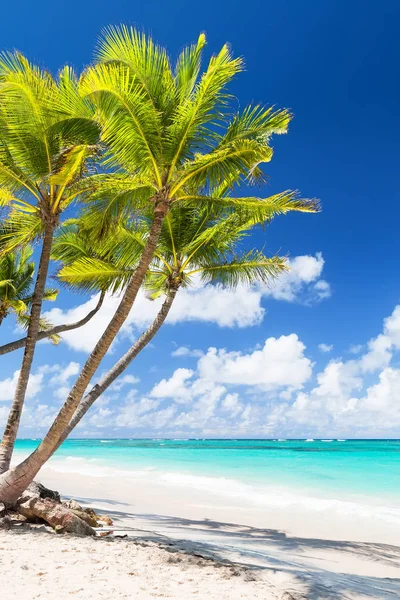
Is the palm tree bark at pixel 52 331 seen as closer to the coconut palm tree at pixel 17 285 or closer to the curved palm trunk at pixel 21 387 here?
the coconut palm tree at pixel 17 285

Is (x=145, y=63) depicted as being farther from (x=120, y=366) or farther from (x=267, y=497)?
(x=267, y=497)

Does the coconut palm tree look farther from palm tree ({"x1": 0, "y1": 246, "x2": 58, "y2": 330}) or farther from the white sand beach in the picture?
the white sand beach

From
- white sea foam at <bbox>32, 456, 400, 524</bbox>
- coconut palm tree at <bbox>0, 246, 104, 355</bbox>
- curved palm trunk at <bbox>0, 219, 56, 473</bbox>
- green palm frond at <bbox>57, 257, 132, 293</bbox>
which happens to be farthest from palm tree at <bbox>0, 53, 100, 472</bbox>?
white sea foam at <bbox>32, 456, 400, 524</bbox>

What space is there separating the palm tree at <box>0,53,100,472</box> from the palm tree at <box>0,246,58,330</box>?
20.0 ft

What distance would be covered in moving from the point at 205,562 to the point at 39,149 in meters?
6.05

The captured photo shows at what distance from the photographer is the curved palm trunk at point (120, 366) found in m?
8.04

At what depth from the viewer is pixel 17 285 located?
14.6 m

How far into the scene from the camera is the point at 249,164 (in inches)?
297

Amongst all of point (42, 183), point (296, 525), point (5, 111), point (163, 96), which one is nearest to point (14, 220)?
point (42, 183)

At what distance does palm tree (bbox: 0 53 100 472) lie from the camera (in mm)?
7102

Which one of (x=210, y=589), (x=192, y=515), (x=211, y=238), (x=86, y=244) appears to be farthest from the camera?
(x=192, y=515)

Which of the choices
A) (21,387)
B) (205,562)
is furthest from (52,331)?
(205,562)

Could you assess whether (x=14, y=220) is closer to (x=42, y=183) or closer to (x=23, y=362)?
(x=42, y=183)

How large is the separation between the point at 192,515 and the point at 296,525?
235 centimetres
